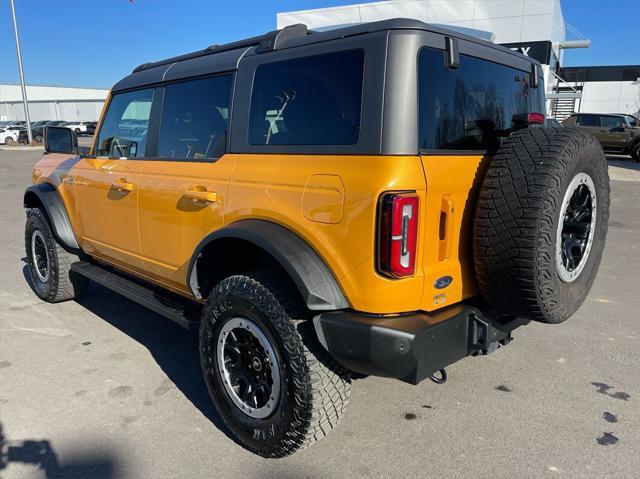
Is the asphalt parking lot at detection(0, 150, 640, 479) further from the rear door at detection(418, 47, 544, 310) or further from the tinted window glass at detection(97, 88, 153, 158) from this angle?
the tinted window glass at detection(97, 88, 153, 158)

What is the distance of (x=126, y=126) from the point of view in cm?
367

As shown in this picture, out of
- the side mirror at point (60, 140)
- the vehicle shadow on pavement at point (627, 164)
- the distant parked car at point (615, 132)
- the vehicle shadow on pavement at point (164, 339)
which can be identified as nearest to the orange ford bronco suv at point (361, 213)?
the vehicle shadow on pavement at point (164, 339)

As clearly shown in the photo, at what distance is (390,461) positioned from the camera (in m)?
2.47

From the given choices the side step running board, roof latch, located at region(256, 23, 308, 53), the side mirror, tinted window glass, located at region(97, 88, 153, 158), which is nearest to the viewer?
roof latch, located at region(256, 23, 308, 53)

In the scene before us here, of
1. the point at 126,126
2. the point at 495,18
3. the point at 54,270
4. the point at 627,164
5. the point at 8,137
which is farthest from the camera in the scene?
the point at 8,137

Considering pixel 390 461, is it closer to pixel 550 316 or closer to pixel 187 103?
pixel 550 316

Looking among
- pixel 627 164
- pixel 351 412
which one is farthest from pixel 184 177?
pixel 627 164

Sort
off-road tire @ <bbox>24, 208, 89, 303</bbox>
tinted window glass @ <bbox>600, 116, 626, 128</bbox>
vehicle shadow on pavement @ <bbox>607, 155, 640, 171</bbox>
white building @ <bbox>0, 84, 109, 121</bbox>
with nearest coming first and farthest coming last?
off-road tire @ <bbox>24, 208, 89, 303</bbox>
vehicle shadow on pavement @ <bbox>607, 155, 640, 171</bbox>
tinted window glass @ <bbox>600, 116, 626, 128</bbox>
white building @ <bbox>0, 84, 109, 121</bbox>

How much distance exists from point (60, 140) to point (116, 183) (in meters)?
1.22

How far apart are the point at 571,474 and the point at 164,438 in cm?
206

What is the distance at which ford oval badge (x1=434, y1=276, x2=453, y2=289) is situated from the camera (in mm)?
2227

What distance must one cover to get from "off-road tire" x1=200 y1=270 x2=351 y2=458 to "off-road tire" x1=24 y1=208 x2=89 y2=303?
8.43ft

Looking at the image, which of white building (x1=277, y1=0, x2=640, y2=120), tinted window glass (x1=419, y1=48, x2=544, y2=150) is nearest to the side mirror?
tinted window glass (x1=419, y1=48, x2=544, y2=150)

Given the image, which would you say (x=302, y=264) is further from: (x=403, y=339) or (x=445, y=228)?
(x=445, y=228)
